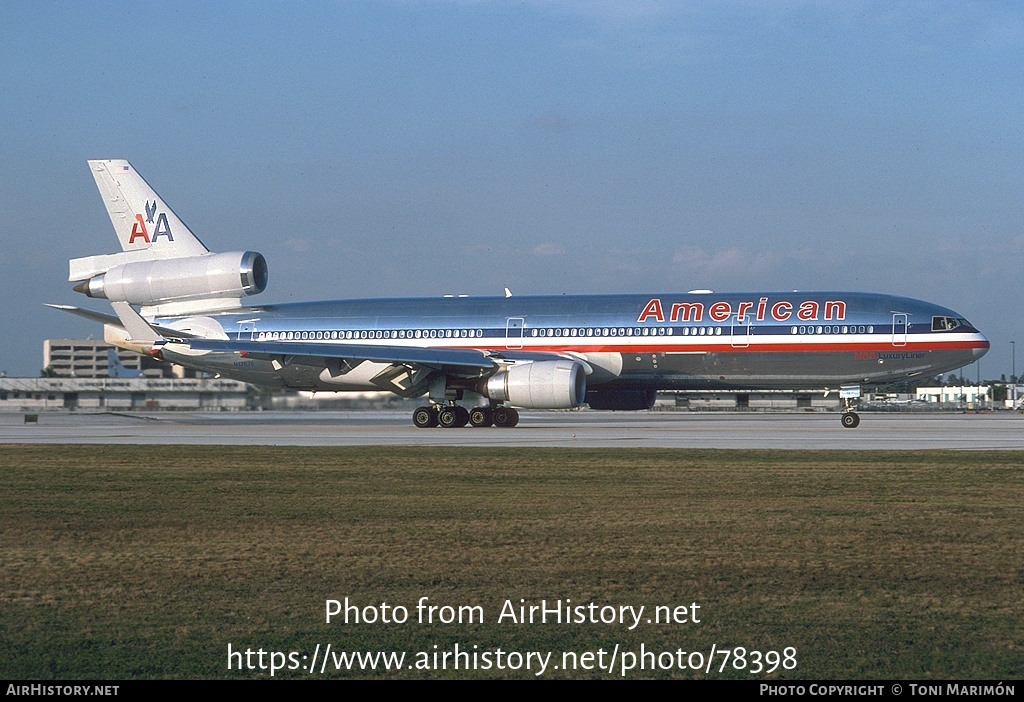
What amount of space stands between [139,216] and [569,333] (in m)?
15.6

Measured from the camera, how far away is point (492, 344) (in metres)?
34.2

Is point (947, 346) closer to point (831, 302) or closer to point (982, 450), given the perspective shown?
point (831, 302)

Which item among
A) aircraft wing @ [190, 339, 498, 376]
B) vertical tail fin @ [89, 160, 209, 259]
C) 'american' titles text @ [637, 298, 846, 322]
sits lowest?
aircraft wing @ [190, 339, 498, 376]

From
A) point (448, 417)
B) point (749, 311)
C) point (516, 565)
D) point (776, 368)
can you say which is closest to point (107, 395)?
point (448, 417)

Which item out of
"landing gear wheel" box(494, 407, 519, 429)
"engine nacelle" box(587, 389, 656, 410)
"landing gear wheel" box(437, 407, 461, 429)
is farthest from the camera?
"engine nacelle" box(587, 389, 656, 410)

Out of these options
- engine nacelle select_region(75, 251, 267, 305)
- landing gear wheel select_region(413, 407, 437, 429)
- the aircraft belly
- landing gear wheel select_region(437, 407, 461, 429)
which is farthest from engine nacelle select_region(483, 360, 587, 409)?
engine nacelle select_region(75, 251, 267, 305)

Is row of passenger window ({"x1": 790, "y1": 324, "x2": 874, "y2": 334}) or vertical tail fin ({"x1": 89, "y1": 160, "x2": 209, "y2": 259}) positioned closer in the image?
row of passenger window ({"x1": 790, "y1": 324, "x2": 874, "y2": 334})

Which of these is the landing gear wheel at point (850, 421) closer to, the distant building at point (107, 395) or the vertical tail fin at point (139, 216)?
the vertical tail fin at point (139, 216)

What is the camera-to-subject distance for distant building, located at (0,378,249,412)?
4897 centimetres

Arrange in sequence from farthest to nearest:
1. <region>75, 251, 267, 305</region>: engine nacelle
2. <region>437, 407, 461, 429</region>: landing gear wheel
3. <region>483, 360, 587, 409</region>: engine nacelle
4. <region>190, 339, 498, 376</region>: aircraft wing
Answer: <region>75, 251, 267, 305</region>: engine nacelle → <region>437, 407, 461, 429</region>: landing gear wheel → <region>190, 339, 498, 376</region>: aircraft wing → <region>483, 360, 587, 409</region>: engine nacelle

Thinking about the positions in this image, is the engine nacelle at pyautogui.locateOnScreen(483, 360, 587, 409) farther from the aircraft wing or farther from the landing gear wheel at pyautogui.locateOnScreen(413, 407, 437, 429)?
the landing gear wheel at pyautogui.locateOnScreen(413, 407, 437, 429)

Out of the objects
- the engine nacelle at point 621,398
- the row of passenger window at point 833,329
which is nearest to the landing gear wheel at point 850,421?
the row of passenger window at point 833,329

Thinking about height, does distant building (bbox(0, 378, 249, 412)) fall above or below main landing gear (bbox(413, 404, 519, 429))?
above

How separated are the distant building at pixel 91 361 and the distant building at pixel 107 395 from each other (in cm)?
47
